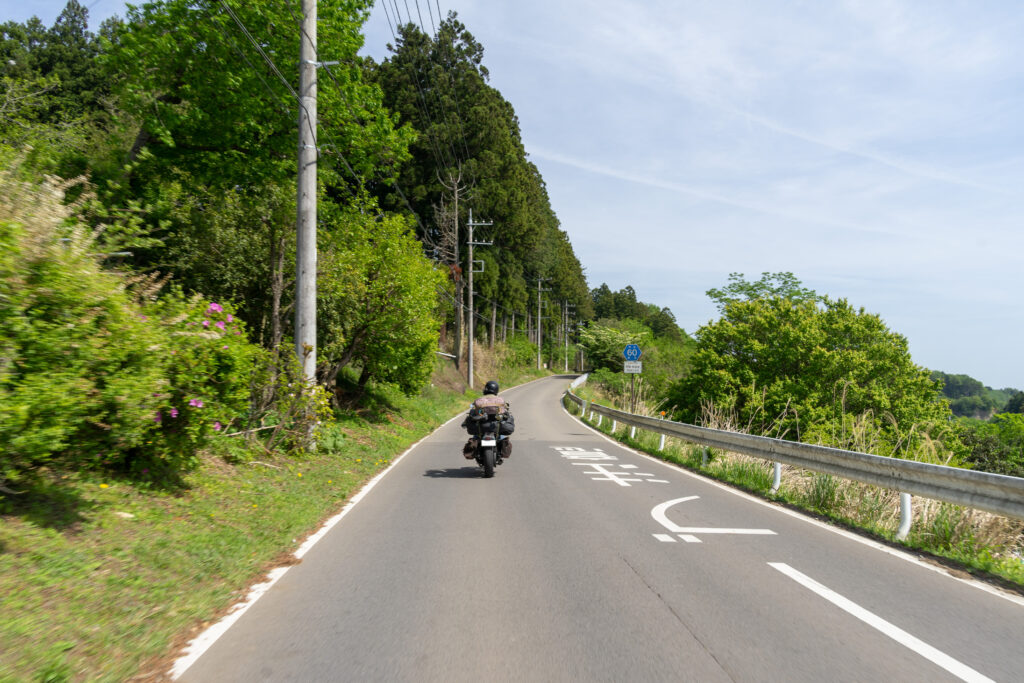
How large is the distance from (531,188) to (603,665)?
186ft

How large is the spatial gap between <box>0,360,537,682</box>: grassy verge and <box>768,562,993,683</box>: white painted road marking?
456 centimetres

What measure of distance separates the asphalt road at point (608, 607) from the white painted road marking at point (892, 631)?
0.02 metres

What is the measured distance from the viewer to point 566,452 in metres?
17.1

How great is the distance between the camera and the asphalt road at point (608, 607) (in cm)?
381

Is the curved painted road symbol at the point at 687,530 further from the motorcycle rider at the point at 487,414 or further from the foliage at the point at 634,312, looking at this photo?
the foliage at the point at 634,312

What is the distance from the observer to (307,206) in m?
12.7

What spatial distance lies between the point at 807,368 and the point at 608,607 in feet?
104

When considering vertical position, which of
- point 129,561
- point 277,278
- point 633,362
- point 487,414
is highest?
point 277,278

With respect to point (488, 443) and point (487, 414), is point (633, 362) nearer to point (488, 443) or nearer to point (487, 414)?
point (487, 414)

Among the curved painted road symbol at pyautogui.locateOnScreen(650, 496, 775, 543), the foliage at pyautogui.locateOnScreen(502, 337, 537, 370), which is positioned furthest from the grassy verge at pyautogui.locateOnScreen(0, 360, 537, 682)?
the foliage at pyautogui.locateOnScreen(502, 337, 537, 370)

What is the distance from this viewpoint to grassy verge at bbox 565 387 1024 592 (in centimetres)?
651

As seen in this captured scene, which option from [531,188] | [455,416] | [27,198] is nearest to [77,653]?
[27,198]

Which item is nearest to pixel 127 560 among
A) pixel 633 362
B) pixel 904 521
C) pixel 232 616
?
pixel 232 616

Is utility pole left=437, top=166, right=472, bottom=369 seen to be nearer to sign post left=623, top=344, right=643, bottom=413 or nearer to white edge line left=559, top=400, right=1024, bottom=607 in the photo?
sign post left=623, top=344, right=643, bottom=413
